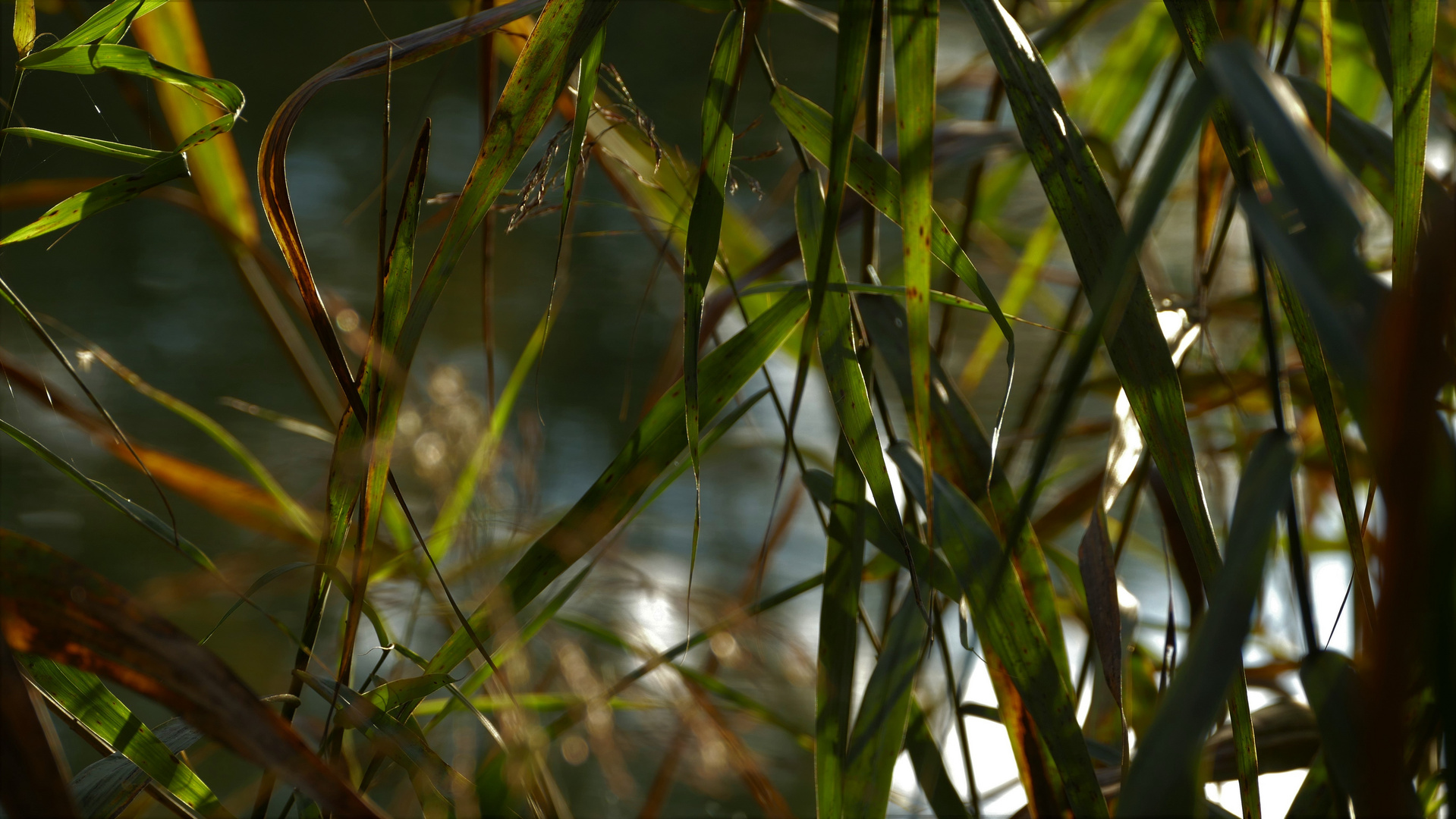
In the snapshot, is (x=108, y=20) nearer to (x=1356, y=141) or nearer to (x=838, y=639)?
(x=838, y=639)

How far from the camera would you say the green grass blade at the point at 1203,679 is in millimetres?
149

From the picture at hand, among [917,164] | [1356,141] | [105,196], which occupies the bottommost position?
[105,196]

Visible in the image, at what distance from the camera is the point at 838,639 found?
0.31 meters

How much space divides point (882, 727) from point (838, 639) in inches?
1.2

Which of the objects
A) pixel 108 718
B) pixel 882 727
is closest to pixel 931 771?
pixel 882 727

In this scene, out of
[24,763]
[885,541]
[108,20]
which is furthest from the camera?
[885,541]

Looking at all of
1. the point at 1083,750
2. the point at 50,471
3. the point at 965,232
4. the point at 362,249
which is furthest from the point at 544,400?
the point at 1083,750

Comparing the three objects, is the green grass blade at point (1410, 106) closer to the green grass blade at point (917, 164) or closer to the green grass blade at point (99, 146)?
the green grass blade at point (917, 164)

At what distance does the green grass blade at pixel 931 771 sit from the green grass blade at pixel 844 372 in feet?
0.38

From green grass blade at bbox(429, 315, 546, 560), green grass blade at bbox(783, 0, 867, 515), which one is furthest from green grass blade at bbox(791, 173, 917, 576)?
green grass blade at bbox(429, 315, 546, 560)

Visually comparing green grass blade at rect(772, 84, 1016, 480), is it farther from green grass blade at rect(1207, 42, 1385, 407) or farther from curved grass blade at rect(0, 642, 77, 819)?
curved grass blade at rect(0, 642, 77, 819)

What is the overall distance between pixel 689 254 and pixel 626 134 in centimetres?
18

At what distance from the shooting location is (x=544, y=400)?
3.49 ft

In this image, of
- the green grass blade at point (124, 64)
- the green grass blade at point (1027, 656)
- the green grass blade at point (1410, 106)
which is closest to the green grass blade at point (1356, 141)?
the green grass blade at point (1410, 106)
